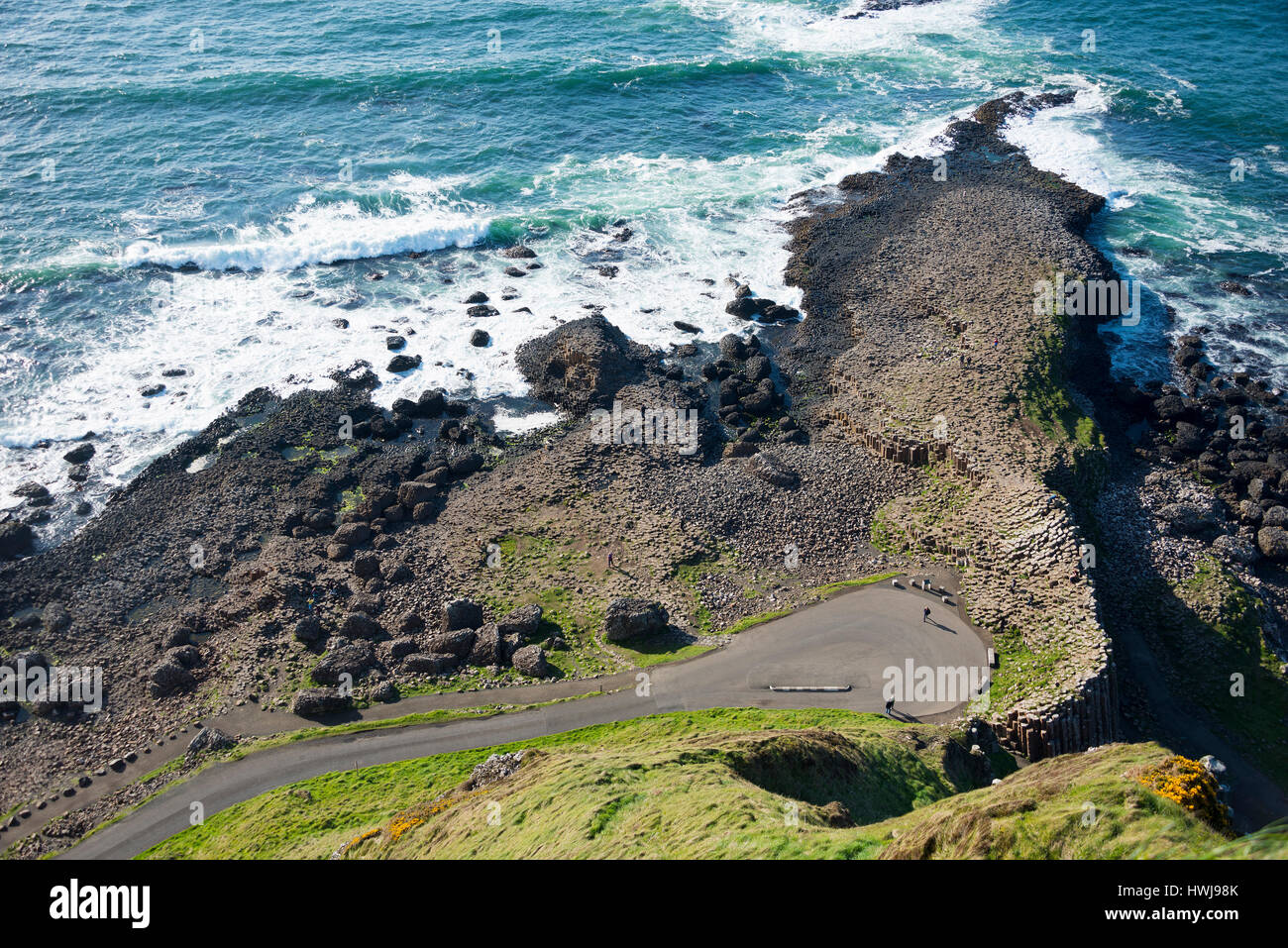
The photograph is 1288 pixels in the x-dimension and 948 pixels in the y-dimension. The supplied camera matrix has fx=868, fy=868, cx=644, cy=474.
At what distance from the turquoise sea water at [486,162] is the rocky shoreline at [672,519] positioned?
5608 millimetres

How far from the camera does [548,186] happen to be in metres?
82.0

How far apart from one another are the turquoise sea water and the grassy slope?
30.5 m

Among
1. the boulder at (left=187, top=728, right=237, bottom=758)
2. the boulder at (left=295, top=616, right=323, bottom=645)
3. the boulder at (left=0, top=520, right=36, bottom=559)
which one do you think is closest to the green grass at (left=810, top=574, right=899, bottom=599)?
the boulder at (left=295, top=616, right=323, bottom=645)

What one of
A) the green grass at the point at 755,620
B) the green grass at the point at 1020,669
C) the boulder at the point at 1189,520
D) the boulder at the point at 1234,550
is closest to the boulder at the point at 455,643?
the green grass at the point at 755,620

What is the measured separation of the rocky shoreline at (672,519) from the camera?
3962cm

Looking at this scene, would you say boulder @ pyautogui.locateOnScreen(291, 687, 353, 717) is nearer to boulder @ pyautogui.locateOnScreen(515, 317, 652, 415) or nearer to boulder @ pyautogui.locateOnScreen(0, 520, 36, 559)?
boulder @ pyautogui.locateOnScreen(0, 520, 36, 559)

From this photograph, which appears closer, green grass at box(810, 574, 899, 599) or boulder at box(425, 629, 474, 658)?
boulder at box(425, 629, 474, 658)

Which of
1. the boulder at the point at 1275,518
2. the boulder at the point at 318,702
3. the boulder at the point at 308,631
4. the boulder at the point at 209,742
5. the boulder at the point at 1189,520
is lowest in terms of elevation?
the boulder at the point at 209,742

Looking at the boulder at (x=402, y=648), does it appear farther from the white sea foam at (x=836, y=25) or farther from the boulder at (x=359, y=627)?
the white sea foam at (x=836, y=25)

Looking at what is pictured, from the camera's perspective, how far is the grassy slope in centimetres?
2248

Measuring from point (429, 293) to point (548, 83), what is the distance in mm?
41023

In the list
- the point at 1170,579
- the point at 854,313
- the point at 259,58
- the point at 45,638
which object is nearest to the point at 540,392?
the point at 854,313

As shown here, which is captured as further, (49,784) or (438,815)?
(49,784)

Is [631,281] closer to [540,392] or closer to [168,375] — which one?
[540,392]
